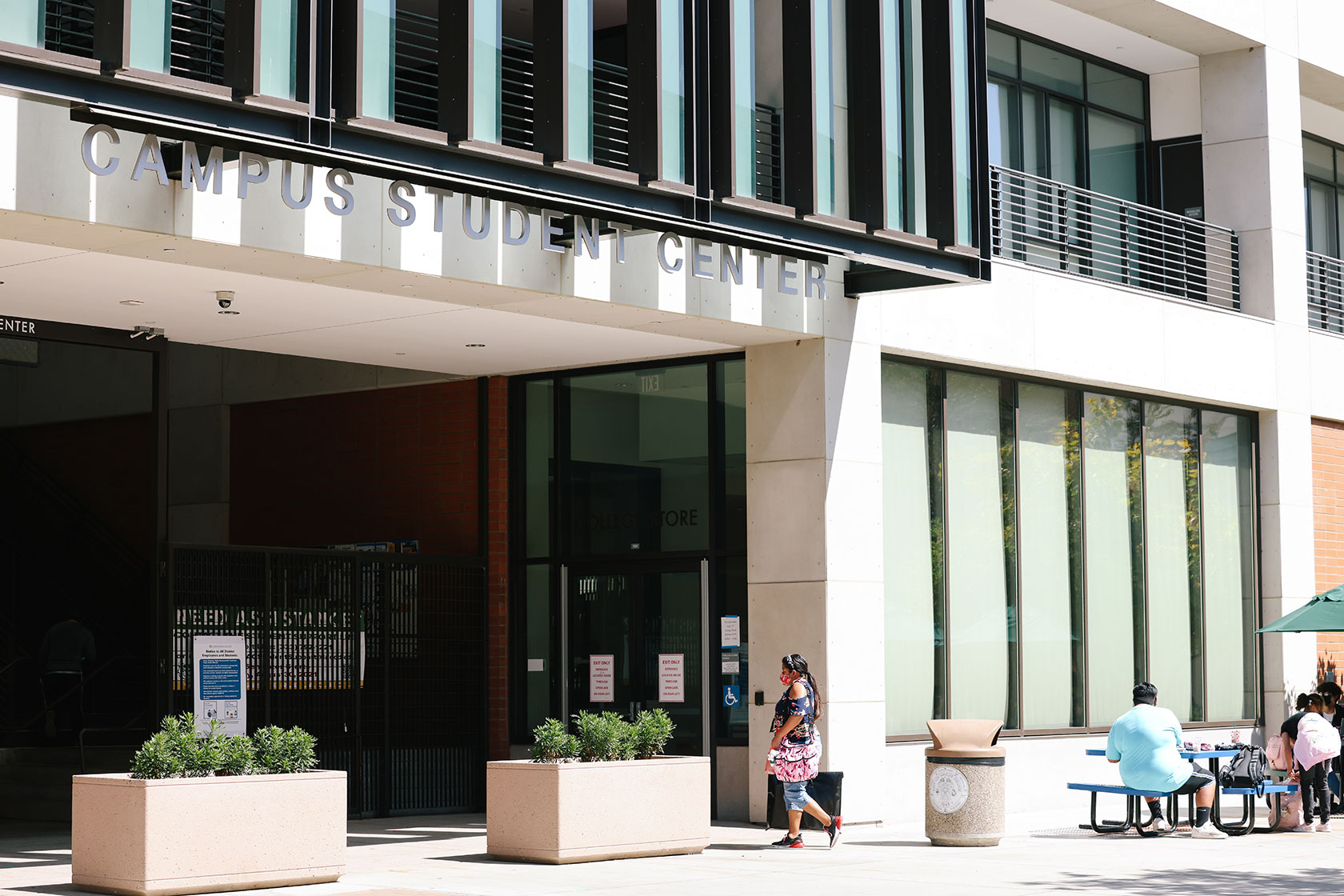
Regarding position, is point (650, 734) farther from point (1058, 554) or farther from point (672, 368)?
point (1058, 554)

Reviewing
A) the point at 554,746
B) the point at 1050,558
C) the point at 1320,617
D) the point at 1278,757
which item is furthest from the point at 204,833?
the point at 1320,617

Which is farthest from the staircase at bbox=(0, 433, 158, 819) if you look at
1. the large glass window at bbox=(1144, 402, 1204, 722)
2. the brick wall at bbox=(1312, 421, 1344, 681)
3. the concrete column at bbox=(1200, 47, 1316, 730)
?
the brick wall at bbox=(1312, 421, 1344, 681)

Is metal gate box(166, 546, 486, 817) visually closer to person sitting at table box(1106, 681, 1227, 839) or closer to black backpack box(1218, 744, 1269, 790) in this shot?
person sitting at table box(1106, 681, 1227, 839)

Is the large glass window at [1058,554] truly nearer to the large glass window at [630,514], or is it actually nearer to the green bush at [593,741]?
the large glass window at [630,514]

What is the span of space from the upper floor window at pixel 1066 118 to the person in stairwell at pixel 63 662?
11577 millimetres

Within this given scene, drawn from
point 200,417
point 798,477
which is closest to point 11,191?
point 798,477

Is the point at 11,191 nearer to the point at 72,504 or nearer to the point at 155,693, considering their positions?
the point at 155,693

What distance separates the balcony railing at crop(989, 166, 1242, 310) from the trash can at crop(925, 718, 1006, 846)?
270 inches

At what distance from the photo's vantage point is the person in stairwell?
64.2 ft

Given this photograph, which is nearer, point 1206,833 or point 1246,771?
point 1206,833

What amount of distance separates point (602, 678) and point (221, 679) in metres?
3.85

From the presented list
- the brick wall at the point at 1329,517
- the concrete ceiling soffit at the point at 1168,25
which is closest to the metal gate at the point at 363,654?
the concrete ceiling soffit at the point at 1168,25

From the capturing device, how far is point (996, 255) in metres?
19.0

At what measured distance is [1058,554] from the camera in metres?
19.5
